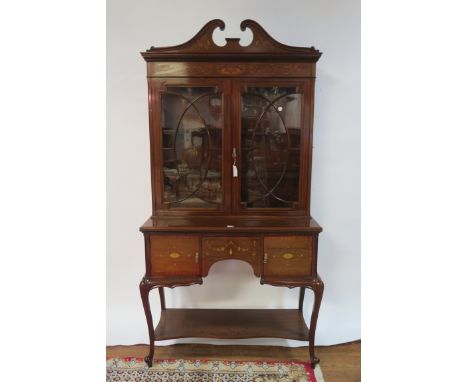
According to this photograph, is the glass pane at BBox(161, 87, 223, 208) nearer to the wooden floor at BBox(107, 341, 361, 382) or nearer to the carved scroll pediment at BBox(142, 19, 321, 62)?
the carved scroll pediment at BBox(142, 19, 321, 62)

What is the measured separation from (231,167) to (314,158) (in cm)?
64

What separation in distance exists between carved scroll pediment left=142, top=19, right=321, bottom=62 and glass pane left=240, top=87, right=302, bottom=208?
0.18 meters

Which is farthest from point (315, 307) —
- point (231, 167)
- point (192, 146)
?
point (192, 146)

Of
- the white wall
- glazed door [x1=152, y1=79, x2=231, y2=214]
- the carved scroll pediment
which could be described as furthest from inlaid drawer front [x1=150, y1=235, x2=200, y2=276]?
the carved scroll pediment

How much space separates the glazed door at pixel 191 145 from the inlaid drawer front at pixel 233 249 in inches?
8.2

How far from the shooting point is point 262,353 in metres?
2.01

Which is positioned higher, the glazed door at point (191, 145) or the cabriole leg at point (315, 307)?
the glazed door at point (191, 145)

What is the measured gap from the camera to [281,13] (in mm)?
1939

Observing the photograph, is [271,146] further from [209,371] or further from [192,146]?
[209,371]

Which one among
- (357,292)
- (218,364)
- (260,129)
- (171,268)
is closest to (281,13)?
(260,129)

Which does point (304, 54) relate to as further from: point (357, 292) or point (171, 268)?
point (357, 292)

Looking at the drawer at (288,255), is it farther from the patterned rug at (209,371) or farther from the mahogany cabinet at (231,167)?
the patterned rug at (209,371)

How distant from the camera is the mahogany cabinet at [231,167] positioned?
1.64 m

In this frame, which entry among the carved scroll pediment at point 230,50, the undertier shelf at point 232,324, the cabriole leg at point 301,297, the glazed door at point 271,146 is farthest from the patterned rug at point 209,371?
the carved scroll pediment at point 230,50
